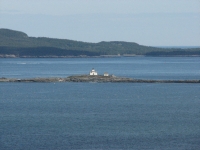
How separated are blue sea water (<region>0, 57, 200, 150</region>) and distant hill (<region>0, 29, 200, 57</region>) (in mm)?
112215

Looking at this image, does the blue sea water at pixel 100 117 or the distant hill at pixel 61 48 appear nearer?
the blue sea water at pixel 100 117

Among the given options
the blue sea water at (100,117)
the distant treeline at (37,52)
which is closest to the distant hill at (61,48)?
the distant treeline at (37,52)

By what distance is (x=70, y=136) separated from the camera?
31.7 meters

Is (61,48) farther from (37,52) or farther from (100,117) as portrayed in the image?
(100,117)

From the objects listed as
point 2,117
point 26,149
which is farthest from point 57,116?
point 26,149

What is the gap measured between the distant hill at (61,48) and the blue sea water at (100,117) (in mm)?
112215

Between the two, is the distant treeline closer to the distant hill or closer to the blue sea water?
the distant hill

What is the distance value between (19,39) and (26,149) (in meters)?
159

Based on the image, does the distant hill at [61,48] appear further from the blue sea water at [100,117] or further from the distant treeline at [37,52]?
the blue sea water at [100,117]

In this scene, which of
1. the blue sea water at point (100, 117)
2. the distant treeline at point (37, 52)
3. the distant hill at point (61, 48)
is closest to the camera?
the blue sea water at point (100, 117)

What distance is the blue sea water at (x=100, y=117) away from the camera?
30.2m

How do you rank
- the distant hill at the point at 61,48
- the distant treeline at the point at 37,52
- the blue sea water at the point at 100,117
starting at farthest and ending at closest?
the distant hill at the point at 61,48
the distant treeline at the point at 37,52
the blue sea water at the point at 100,117

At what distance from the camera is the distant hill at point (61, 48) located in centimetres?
17138

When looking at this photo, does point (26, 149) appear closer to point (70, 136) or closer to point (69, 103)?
point (70, 136)
